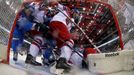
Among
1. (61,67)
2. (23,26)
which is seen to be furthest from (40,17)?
(61,67)

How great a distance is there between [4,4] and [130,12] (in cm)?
190

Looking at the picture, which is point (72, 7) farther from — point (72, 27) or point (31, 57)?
point (31, 57)

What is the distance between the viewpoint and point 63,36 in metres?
4.66

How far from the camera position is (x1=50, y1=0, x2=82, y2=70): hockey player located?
4605 millimetres

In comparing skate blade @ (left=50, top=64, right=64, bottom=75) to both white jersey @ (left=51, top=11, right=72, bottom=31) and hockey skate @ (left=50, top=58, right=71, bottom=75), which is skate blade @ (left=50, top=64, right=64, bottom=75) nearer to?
hockey skate @ (left=50, top=58, right=71, bottom=75)

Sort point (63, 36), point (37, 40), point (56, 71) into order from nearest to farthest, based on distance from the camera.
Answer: point (56, 71)
point (63, 36)
point (37, 40)

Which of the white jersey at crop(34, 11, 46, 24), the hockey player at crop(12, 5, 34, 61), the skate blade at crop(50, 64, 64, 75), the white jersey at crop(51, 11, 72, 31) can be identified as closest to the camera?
the skate blade at crop(50, 64, 64, 75)

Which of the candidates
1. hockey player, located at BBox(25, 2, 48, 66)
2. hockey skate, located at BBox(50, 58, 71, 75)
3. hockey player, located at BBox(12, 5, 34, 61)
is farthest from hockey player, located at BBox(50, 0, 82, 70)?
hockey player, located at BBox(12, 5, 34, 61)

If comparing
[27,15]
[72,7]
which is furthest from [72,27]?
[27,15]

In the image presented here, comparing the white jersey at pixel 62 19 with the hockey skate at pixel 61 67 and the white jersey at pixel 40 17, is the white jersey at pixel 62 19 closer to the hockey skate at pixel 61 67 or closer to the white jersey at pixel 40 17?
the white jersey at pixel 40 17

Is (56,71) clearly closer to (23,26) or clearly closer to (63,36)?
(63,36)

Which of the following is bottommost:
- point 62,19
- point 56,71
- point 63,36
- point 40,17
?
point 56,71

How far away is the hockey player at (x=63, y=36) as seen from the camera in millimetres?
4605

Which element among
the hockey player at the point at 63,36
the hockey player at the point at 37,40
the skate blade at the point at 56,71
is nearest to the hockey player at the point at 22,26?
the hockey player at the point at 37,40
